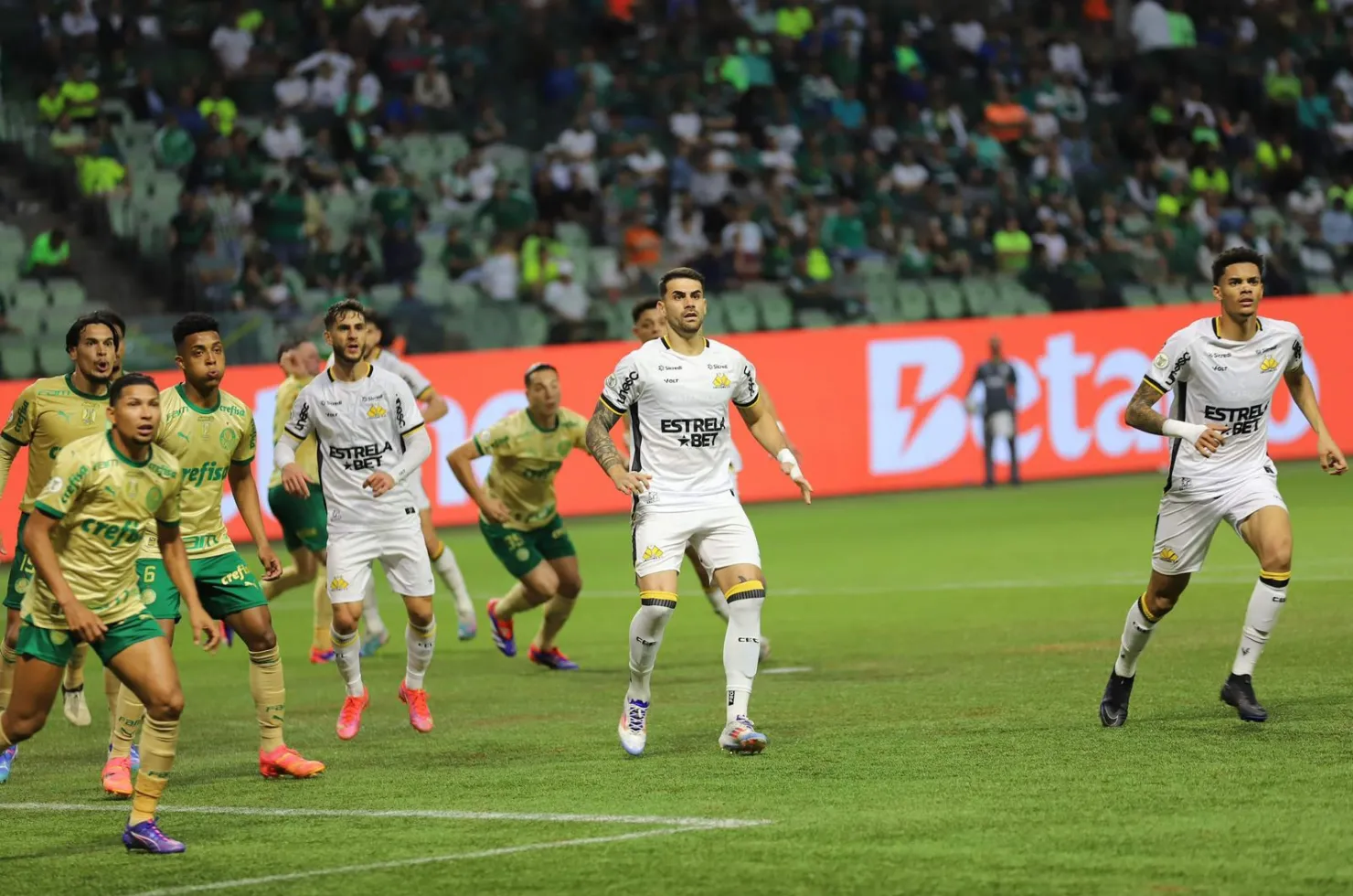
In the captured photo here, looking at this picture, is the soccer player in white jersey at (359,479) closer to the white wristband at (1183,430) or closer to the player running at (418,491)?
the player running at (418,491)

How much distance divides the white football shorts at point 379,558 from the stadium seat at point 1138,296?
1914cm

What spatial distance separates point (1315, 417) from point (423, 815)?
501 cm

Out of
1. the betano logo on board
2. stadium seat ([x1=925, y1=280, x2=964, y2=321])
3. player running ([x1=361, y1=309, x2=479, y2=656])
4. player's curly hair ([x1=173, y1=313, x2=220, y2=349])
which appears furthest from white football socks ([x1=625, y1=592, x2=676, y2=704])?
stadium seat ([x1=925, y1=280, x2=964, y2=321])

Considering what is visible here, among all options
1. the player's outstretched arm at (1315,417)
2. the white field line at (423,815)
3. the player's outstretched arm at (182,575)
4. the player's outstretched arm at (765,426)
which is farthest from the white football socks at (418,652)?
the player's outstretched arm at (1315,417)

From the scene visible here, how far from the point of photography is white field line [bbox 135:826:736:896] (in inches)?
278

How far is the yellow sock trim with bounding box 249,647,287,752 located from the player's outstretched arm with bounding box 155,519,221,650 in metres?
1.46

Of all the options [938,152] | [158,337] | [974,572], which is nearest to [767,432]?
[974,572]

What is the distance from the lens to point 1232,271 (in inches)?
395

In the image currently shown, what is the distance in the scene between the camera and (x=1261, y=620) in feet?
33.1

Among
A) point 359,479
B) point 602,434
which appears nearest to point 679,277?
point 602,434

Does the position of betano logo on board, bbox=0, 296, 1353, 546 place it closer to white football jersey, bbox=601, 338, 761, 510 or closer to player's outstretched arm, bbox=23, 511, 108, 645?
white football jersey, bbox=601, 338, 761, 510

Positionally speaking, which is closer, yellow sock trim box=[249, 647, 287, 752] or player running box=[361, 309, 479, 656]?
yellow sock trim box=[249, 647, 287, 752]

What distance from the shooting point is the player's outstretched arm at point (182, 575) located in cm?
824

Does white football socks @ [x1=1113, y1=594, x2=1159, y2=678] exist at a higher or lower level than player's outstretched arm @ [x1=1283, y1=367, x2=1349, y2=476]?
lower
